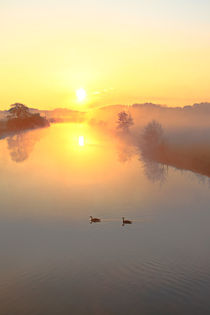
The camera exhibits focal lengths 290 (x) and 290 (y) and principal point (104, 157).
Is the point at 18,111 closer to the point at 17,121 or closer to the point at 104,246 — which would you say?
the point at 17,121

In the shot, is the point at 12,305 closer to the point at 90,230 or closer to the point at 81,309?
the point at 81,309

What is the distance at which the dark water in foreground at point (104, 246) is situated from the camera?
20.5 meters

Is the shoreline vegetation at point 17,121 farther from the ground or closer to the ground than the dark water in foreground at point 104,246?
farther from the ground

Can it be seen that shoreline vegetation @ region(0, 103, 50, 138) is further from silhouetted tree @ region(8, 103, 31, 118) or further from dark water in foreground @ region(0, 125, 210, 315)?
dark water in foreground @ region(0, 125, 210, 315)

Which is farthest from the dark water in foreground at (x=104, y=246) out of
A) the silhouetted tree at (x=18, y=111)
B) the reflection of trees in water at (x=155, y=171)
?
the silhouetted tree at (x=18, y=111)

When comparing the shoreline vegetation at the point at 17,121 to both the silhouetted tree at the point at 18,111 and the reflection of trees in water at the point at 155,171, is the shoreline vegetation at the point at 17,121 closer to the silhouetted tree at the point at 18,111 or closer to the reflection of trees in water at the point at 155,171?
the silhouetted tree at the point at 18,111

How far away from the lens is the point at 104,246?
95.4ft

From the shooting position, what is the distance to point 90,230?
1304 inches

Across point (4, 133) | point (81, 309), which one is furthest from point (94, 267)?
point (4, 133)

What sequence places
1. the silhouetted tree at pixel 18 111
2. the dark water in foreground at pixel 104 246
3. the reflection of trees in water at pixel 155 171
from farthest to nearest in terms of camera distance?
the silhouetted tree at pixel 18 111, the reflection of trees in water at pixel 155 171, the dark water in foreground at pixel 104 246

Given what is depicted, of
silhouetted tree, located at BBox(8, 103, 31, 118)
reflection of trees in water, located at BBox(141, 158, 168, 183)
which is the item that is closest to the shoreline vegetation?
silhouetted tree, located at BBox(8, 103, 31, 118)

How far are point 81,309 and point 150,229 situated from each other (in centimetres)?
1514

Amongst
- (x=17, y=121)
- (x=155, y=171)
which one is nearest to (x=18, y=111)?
(x=17, y=121)

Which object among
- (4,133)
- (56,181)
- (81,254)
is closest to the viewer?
(81,254)
